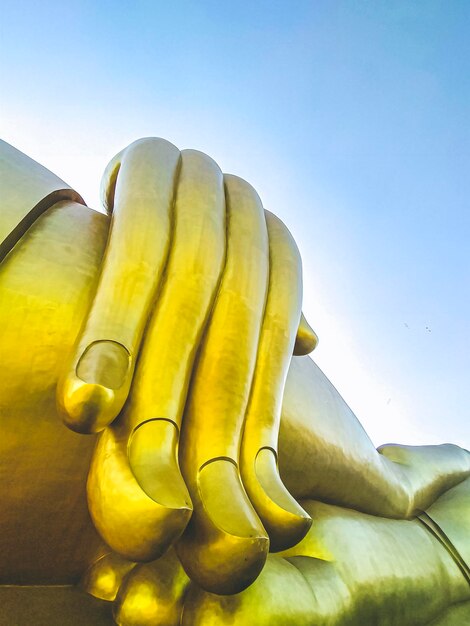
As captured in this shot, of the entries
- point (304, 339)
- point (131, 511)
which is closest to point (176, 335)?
point (131, 511)

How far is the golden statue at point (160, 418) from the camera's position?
3.13 ft

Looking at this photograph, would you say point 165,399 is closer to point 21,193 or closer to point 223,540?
point 223,540

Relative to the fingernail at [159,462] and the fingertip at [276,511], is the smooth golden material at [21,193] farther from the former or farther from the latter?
the fingertip at [276,511]

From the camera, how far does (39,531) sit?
1.17 metres

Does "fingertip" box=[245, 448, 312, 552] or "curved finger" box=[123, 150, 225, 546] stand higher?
"curved finger" box=[123, 150, 225, 546]

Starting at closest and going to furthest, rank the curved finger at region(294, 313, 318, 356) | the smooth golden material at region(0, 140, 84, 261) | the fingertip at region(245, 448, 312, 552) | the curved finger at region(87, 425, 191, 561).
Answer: the curved finger at region(87, 425, 191, 561)
the fingertip at region(245, 448, 312, 552)
the smooth golden material at region(0, 140, 84, 261)
the curved finger at region(294, 313, 318, 356)

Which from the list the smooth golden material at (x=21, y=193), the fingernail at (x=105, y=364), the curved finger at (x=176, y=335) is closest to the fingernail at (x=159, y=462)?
the curved finger at (x=176, y=335)

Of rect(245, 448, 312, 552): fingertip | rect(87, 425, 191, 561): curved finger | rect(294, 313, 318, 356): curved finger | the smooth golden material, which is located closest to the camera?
rect(87, 425, 191, 561): curved finger

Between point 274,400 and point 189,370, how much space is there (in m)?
0.22

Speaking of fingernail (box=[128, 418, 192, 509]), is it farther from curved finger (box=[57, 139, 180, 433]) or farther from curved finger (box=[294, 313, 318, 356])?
curved finger (box=[294, 313, 318, 356])

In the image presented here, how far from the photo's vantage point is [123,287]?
44.3 inches

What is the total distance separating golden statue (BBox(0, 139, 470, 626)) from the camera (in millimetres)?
953

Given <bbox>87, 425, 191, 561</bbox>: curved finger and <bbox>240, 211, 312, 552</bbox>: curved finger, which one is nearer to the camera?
<bbox>87, 425, 191, 561</bbox>: curved finger

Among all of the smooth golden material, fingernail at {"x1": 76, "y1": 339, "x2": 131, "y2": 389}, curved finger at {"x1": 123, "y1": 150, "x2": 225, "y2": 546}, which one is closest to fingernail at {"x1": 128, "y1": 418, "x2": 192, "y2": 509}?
curved finger at {"x1": 123, "y1": 150, "x2": 225, "y2": 546}
